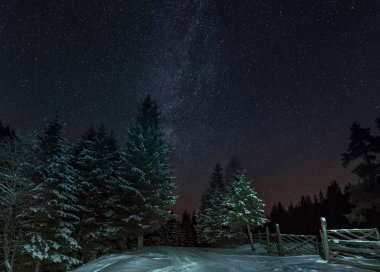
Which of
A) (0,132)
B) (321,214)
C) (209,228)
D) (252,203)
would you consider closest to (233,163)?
(252,203)

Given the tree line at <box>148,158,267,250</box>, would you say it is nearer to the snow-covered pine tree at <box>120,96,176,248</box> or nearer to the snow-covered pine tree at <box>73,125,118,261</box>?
the snow-covered pine tree at <box>120,96,176,248</box>

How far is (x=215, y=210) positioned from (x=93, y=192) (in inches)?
996

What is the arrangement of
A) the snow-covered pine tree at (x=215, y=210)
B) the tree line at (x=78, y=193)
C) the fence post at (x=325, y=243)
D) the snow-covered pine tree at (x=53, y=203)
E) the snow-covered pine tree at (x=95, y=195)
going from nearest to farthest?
the fence post at (x=325, y=243) → the tree line at (x=78, y=193) → the snow-covered pine tree at (x=53, y=203) → the snow-covered pine tree at (x=95, y=195) → the snow-covered pine tree at (x=215, y=210)

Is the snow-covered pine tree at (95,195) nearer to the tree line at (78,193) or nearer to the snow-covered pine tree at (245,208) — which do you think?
the tree line at (78,193)

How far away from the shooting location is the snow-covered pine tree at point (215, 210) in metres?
41.8

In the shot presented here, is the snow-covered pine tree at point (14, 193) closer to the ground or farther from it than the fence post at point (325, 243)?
farther from it

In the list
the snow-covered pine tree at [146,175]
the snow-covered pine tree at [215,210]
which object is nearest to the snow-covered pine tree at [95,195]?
the snow-covered pine tree at [146,175]

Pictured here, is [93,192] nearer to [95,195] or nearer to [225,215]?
[95,195]

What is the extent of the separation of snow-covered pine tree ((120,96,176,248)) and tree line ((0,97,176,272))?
8 centimetres

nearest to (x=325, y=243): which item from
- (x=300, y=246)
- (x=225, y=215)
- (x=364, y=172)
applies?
(x=300, y=246)

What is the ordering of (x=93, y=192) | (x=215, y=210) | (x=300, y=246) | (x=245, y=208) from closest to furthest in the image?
(x=300, y=246)
(x=93, y=192)
(x=245, y=208)
(x=215, y=210)

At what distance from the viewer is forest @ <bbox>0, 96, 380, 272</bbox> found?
52.9 ft

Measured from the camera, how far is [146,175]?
Result: 78.3ft

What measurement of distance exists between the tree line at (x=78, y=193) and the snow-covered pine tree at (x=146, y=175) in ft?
0.26
